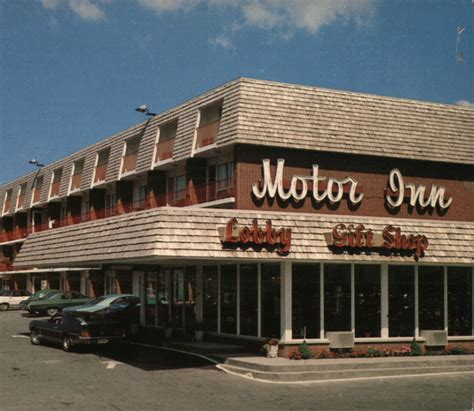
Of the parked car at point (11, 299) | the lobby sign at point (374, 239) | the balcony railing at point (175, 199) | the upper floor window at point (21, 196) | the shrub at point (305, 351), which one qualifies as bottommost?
the parked car at point (11, 299)

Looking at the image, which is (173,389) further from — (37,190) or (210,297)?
(37,190)

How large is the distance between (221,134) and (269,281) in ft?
18.9

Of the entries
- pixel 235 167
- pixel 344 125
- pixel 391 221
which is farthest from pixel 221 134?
pixel 391 221

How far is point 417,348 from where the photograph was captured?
22.4 metres

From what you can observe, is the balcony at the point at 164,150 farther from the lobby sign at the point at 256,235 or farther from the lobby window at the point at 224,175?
the lobby sign at the point at 256,235

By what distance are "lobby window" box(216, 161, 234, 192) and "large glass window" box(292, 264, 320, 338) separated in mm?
6537

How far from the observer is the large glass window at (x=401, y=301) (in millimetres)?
23266

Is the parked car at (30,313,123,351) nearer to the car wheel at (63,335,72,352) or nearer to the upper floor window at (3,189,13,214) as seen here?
the car wheel at (63,335,72,352)

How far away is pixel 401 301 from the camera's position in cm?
2352

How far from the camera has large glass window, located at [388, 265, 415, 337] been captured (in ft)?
76.3

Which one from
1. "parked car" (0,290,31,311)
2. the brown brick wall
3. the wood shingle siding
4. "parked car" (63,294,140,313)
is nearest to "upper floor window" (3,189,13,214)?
"parked car" (0,290,31,311)

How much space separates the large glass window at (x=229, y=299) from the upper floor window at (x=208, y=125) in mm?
5648

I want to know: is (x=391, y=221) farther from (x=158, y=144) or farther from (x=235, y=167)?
(x=158, y=144)

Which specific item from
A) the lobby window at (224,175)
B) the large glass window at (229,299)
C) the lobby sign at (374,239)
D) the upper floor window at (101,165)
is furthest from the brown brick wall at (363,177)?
the upper floor window at (101,165)
